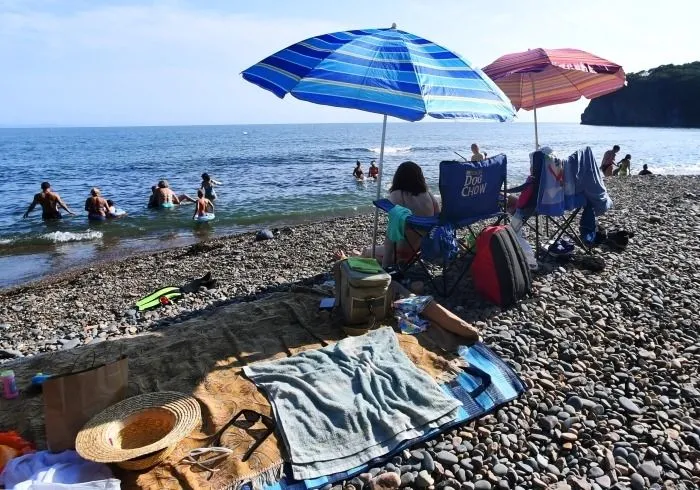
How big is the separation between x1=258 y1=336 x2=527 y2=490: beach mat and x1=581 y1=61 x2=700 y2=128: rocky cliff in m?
84.5

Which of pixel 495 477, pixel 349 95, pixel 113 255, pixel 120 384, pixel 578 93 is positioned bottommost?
pixel 113 255

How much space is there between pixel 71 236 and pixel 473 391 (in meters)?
13.0

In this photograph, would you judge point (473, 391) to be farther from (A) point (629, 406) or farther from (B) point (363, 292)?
(B) point (363, 292)

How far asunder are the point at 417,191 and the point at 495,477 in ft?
11.0

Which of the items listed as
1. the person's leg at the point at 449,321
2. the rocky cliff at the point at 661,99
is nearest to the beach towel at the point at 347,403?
the person's leg at the point at 449,321

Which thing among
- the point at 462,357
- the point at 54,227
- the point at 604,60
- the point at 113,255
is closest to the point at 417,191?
the point at 462,357

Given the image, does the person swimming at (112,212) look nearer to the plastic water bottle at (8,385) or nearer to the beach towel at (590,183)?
the plastic water bottle at (8,385)

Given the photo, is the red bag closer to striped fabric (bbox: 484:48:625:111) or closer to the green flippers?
the green flippers

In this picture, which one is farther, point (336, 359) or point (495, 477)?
point (336, 359)

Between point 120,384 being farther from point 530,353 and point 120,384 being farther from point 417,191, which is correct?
point 417,191

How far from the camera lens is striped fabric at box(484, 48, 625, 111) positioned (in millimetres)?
6547

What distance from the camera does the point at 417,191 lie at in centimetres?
540

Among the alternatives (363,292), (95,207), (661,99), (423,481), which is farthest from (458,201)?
(661,99)

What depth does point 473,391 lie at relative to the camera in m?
3.43
